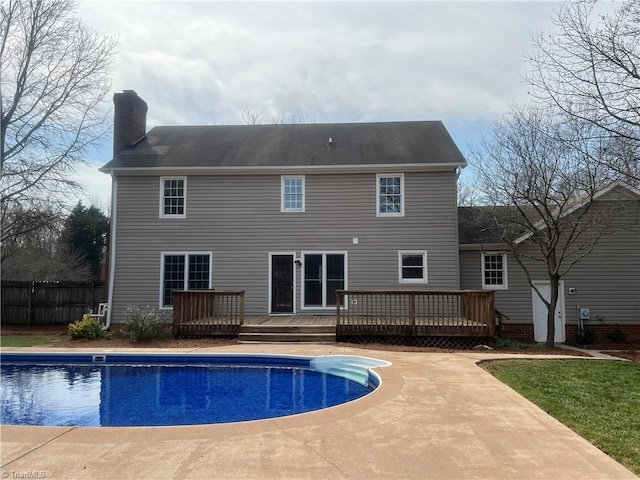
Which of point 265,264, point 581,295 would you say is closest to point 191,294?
point 265,264

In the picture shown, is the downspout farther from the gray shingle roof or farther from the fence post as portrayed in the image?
the fence post

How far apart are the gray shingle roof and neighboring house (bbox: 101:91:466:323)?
0.09 m

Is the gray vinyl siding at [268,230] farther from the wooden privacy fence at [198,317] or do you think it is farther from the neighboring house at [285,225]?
the wooden privacy fence at [198,317]

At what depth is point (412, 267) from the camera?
14.4 m

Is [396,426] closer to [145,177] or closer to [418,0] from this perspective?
[418,0]

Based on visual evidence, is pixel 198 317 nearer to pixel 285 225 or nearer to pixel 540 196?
pixel 285 225

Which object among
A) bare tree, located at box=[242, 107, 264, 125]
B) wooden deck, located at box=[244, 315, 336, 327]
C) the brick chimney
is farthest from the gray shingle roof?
bare tree, located at box=[242, 107, 264, 125]

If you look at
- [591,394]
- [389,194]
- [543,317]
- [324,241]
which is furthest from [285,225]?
[591,394]

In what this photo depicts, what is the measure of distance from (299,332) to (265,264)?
3.34 m

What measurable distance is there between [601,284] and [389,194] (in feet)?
24.9

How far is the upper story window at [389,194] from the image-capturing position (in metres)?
14.6

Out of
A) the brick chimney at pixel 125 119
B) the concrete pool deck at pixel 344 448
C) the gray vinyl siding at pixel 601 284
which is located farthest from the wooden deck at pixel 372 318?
the brick chimney at pixel 125 119

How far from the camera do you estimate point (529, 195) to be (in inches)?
500

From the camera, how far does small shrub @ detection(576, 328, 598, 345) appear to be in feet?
46.2
